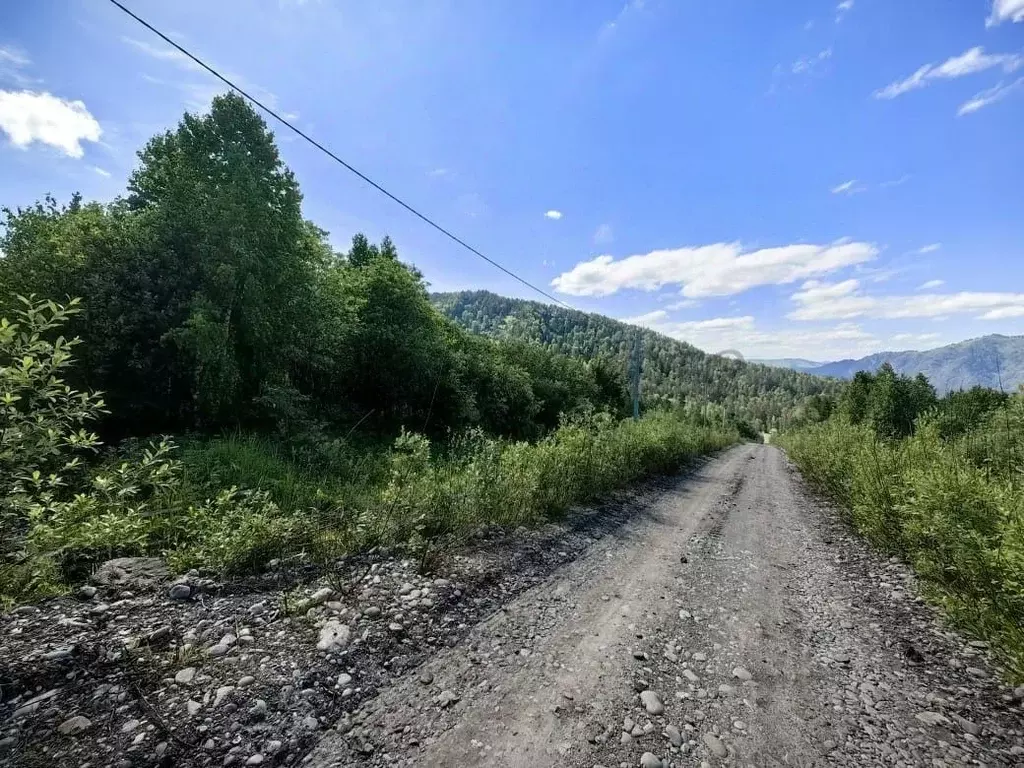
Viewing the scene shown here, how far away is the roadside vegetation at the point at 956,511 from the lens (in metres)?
3.62

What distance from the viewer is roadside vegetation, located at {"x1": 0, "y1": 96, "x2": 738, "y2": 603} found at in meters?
4.31

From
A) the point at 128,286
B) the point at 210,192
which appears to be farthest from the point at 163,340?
the point at 210,192

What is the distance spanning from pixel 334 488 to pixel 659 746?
265 inches

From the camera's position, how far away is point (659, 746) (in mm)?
2646

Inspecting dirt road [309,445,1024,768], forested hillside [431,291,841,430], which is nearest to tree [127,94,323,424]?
dirt road [309,445,1024,768]

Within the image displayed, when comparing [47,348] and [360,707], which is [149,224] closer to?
[47,348]

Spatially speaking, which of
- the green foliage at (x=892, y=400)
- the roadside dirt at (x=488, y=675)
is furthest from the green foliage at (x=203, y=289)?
the green foliage at (x=892, y=400)

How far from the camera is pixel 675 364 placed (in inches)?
5969

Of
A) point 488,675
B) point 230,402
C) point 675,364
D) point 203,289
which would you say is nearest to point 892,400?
point 488,675

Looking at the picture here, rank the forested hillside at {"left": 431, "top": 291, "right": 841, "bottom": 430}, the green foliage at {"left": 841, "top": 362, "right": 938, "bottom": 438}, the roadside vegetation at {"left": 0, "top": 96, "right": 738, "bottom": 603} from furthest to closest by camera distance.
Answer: the forested hillside at {"left": 431, "top": 291, "right": 841, "bottom": 430} → the green foliage at {"left": 841, "top": 362, "right": 938, "bottom": 438} → the roadside vegetation at {"left": 0, "top": 96, "right": 738, "bottom": 603}

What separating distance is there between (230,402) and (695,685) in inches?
547

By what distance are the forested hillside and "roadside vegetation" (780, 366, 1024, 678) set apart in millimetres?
110092

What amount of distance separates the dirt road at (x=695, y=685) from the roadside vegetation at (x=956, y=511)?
37 centimetres

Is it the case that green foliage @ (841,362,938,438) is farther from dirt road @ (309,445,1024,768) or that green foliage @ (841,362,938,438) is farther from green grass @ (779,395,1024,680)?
dirt road @ (309,445,1024,768)
